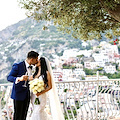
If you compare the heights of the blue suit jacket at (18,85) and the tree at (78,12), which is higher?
the tree at (78,12)

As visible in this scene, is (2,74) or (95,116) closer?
(95,116)

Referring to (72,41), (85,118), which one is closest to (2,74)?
(72,41)

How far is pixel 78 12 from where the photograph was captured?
382cm

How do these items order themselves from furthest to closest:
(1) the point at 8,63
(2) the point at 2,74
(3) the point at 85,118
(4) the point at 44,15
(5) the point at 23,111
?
(1) the point at 8,63 → (2) the point at 2,74 → (3) the point at 85,118 → (4) the point at 44,15 → (5) the point at 23,111

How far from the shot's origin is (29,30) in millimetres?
27234

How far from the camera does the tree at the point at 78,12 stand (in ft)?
10.8

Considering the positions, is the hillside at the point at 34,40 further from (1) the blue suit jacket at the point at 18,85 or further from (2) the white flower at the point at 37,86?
(2) the white flower at the point at 37,86

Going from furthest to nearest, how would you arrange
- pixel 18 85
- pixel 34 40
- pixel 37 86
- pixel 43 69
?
1. pixel 34 40
2. pixel 43 69
3. pixel 18 85
4. pixel 37 86

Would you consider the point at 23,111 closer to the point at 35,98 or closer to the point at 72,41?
the point at 35,98

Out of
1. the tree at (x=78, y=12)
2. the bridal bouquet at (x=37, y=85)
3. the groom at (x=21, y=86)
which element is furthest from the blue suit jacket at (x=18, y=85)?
the tree at (x=78, y=12)

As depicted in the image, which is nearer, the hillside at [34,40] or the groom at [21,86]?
the groom at [21,86]

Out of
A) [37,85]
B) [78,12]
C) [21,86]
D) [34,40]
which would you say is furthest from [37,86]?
[34,40]

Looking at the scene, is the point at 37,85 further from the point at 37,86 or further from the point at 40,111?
the point at 40,111

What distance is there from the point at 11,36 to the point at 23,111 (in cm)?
2601
